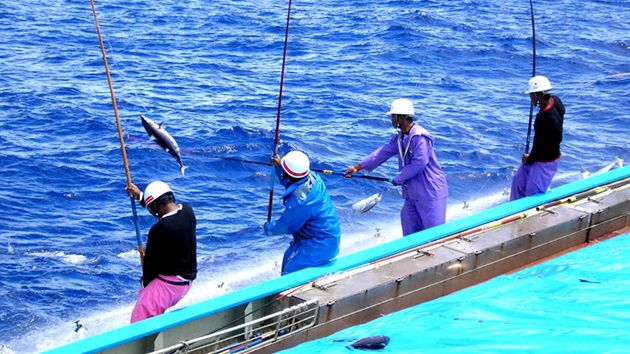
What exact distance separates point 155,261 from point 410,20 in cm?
1905

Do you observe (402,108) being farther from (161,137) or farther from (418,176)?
(161,137)

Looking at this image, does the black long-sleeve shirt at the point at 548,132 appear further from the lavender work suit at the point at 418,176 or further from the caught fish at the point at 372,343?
the caught fish at the point at 372,343

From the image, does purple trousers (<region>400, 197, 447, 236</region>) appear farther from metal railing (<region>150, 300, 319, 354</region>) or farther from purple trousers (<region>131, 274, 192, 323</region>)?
purple trousers (<region>131, 274, 192, 323</region>)

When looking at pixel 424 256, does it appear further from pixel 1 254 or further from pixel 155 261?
pixel 1 254

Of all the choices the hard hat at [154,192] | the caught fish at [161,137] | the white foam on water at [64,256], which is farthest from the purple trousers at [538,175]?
the white foam on water at [64,256]

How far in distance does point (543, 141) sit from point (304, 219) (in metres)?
2.73

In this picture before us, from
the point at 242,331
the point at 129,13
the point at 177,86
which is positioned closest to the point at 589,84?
the point at 177,86

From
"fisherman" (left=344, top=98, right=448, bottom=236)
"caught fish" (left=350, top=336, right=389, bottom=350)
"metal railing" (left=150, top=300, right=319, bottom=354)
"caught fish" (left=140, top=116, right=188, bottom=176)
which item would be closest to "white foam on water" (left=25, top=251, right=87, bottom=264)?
"caught fish" (left=140, top=116, right=188, bottom=176)

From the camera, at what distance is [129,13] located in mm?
24234

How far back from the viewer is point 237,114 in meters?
15.6

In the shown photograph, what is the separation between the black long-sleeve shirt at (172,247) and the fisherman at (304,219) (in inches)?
32.1

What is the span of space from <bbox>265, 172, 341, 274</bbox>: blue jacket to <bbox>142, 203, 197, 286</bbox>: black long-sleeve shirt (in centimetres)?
81

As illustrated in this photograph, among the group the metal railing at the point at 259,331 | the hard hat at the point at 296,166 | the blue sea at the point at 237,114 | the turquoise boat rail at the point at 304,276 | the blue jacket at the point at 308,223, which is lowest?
the blue sea at the point at 237,114

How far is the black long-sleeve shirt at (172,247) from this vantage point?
5.71m
